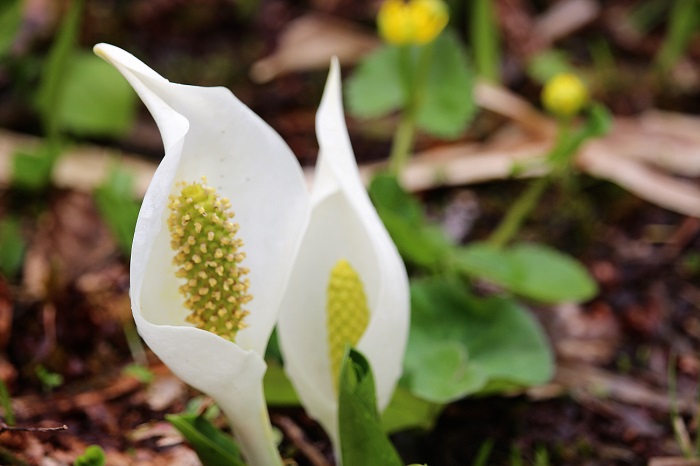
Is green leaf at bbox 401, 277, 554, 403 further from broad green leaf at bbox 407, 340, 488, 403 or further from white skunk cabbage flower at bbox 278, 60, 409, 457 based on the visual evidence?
white skunk cabbage flower at bbox 278, 60, 409, 457

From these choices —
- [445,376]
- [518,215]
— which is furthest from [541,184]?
[445,376]

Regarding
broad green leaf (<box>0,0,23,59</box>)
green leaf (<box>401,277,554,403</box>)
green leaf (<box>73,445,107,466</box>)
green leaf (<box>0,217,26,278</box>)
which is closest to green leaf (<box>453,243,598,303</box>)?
green leaf (<box>401,277,554,403</box>)

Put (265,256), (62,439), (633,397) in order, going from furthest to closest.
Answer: (633,397) → (62,439) → (265,256)

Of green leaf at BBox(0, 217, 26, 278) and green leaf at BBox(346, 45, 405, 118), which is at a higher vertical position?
green leaf at BBox(346, 45, 405, 118)

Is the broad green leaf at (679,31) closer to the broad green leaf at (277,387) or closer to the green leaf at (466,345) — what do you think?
the green leaf at (466,345)

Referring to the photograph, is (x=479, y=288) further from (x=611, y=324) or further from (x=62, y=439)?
(x=62, y=439)

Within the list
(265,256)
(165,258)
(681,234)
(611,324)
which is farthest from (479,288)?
(165,258)
